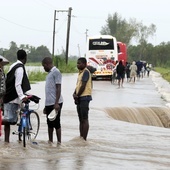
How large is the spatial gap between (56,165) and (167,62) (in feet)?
362

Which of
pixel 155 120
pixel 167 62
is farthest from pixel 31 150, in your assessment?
pixel 167 62

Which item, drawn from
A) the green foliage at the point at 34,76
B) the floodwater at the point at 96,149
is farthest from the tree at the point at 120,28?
the floodwater at the point at 96,149

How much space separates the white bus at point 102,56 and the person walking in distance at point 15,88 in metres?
32.5

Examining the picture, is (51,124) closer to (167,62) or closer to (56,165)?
(56,165)

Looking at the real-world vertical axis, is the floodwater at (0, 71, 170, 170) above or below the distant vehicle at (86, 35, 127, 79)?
below

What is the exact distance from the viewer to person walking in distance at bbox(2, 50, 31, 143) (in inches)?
405

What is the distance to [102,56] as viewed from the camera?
142 ft

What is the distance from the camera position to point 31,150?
10477 millimetres

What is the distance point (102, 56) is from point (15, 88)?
109 feet

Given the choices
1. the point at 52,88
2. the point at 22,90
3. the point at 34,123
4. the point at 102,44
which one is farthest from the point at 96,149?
the point at 102,44

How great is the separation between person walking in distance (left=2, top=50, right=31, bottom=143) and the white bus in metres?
32.5

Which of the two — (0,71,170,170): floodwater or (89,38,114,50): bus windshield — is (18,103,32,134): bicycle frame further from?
(89,38,114,50): bus windshield

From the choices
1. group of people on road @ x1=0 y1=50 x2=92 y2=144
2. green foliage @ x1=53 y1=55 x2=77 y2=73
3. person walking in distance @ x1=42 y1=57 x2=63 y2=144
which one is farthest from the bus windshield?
person walking in distance @ x1=42 y1=57 x2=63 y2=144

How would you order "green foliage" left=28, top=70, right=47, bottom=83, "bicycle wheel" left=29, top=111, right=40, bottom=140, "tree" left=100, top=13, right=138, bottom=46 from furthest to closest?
"tree" left=100, top=13, right=138, bottom=46 → "green foliage" left=28, top=70, right=47, bottom=83 → "bicycle wheel" left=29, top=111, right=40, bottom=140
